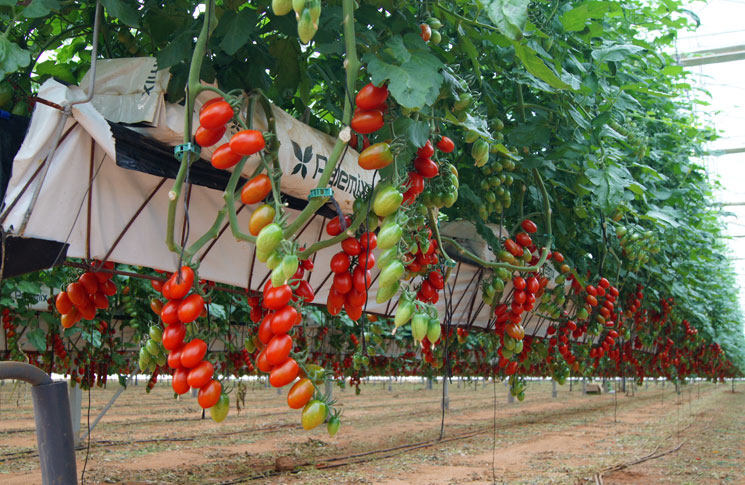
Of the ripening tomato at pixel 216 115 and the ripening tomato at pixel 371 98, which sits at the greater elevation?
the ripening tomato at pixel 371 98

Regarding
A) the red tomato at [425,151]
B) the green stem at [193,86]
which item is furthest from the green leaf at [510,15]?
the green stem at [193,86]

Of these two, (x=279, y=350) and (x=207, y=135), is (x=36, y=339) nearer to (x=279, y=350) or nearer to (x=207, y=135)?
(x=207, y=135)

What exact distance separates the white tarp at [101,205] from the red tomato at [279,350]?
0.88 m

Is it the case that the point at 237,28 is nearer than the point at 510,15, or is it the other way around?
the point at 510,15

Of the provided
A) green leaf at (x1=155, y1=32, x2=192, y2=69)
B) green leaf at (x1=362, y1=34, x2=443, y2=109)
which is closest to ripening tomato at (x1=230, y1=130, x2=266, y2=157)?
green leaf at (x1=362, y1=34, x2=443, y2=109)

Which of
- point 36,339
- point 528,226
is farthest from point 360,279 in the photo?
point 36,339

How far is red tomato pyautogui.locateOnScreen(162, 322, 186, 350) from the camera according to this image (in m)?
1.53

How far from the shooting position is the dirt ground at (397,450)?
7.57 m

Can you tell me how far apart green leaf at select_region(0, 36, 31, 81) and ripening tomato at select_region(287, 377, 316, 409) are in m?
1.18

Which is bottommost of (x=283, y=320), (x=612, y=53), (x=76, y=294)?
A: (x=283, y=320)

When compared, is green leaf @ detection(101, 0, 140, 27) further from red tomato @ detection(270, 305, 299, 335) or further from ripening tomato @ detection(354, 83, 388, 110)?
red tomato @ detection(270, 305, 299, 335)

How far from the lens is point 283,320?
140cm

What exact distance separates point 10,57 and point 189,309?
0.92m

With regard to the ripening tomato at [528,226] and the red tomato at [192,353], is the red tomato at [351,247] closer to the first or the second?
the red tomato at [192,353]
